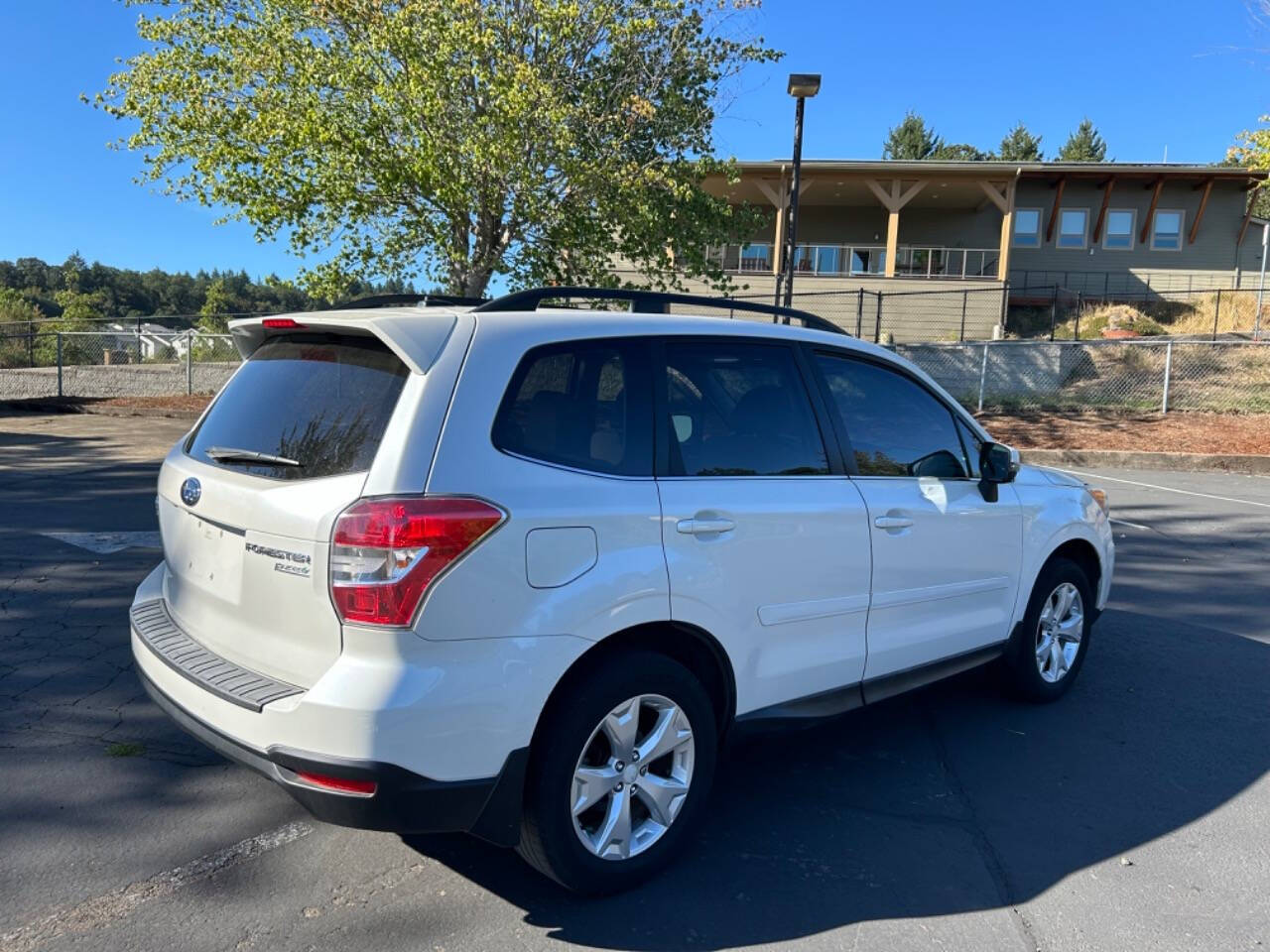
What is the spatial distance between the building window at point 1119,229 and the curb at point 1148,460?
19.1 m

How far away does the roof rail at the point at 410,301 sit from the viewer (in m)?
3.37

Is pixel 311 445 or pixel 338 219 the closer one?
pixel 311 445

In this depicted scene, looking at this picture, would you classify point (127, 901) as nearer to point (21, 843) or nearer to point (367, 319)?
point (21, 843)

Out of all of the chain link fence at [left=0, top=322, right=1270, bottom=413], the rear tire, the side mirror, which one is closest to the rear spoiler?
the side mirror

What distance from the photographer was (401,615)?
246 centimetres

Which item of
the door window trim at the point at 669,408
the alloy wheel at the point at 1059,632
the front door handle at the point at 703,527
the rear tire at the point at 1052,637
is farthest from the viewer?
the alloy wheel at the point at 1059,632

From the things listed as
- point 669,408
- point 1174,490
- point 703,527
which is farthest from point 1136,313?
point 703,527

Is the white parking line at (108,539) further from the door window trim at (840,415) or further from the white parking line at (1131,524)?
the white parking line at (1131,524)

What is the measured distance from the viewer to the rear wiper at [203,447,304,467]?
Result: 2.85 metres

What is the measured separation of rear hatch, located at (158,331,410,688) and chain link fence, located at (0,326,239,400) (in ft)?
63.2

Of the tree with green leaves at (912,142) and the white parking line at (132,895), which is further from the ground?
the tree with green leaves at (912,142)

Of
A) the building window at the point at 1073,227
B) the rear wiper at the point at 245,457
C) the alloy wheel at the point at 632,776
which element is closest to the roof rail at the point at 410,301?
the rear wiper at the point at 245,457

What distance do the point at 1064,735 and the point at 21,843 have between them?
429 centimetres

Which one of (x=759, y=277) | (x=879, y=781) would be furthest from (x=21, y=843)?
(x=759, y=277)
